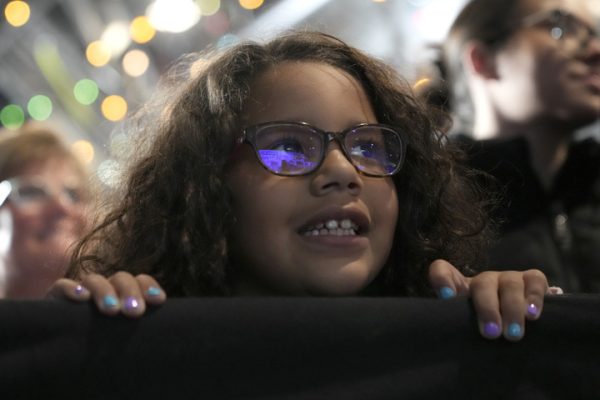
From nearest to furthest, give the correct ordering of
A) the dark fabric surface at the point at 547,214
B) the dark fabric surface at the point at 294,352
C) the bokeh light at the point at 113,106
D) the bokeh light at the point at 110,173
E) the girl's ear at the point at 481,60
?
the dark fabric surface at the point at 294,352
the bokeh light at the point at 110,173
the dark fabric surface at the point at 547,214
the girl's ear at the point at 481,60
the bokeh light at the point at 113,106

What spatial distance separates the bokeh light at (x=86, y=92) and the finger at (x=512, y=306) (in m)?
5.38

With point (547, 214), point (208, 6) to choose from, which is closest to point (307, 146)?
point (547, 214)

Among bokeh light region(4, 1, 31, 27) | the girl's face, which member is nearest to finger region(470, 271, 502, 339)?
the girl's face

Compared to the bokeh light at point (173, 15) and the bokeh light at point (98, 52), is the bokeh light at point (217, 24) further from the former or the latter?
the bokeh light at point (98, 52)

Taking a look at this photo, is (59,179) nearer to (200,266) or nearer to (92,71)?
(200,266)

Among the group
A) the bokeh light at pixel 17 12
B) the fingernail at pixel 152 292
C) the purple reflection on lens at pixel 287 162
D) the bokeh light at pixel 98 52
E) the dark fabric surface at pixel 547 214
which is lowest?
the dark fabric surface at pixel 547 214

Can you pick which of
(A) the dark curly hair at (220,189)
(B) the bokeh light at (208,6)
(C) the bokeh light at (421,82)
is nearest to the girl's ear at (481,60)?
(C) the bokeh light at (421,82)

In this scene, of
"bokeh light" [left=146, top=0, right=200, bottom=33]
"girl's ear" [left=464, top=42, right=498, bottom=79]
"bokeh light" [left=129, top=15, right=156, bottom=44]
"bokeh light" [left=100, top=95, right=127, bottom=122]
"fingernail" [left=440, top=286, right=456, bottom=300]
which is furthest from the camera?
"bokeh light" [left=100, top=95, right=127, bottom=122]

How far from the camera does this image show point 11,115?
6039mm

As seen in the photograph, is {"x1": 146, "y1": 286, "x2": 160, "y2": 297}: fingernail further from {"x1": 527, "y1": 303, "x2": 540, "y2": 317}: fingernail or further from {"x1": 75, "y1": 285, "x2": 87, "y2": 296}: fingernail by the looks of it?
{"x1": 527, "y1": 303, "x2": 540, "y2": 317}: fingernail

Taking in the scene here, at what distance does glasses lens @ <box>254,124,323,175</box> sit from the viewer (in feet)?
4.32

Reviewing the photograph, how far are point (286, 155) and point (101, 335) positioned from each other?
52 cm

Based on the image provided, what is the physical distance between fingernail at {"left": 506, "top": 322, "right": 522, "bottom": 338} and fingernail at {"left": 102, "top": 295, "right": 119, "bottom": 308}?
0.42 m

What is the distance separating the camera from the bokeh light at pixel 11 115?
5934 millimetres
